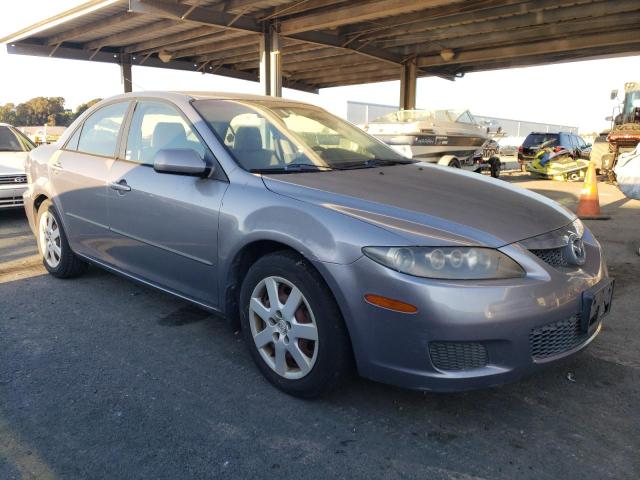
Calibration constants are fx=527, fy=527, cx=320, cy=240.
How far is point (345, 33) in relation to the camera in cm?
1593

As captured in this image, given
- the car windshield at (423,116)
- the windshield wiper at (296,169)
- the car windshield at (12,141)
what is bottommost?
the windshield wiper at (296,169)

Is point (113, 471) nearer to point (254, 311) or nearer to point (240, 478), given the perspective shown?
point (240, 478)

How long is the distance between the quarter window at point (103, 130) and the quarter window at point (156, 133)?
0.21 metres

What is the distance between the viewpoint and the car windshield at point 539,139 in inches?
704

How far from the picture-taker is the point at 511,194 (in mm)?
3076

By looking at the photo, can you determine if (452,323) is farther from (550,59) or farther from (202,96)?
(550,59)

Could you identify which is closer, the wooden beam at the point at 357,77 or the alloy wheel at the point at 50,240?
the alloy wheel at the point at 50,240

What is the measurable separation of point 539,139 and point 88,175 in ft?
56.6

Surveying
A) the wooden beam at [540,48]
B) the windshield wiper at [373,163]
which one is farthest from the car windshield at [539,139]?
the windshield wiper at [373,163]

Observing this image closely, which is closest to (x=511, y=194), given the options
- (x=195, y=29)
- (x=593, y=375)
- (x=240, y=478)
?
(x=593, y=375)

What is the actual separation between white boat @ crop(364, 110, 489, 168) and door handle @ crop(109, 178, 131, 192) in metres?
8.10

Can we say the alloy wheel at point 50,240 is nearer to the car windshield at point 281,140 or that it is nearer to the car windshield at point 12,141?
the car windshield at point 281,140

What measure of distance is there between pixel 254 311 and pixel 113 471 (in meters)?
1.00

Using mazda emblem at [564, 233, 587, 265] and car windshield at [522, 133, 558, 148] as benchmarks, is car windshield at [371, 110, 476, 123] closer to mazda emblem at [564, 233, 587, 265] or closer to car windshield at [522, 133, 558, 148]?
car windshield at [522, 133, 558, 148]
